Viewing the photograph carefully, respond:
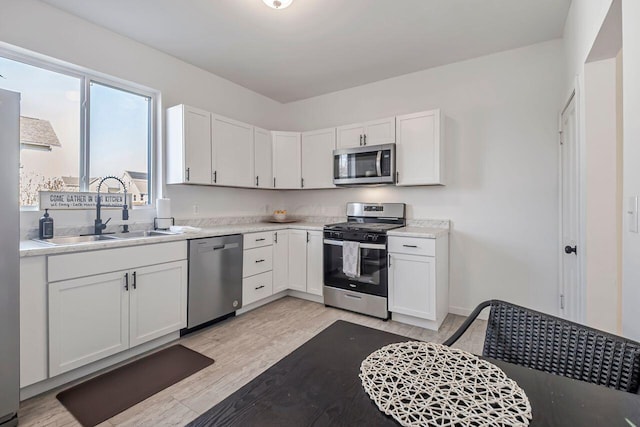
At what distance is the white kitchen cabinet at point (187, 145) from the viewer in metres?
2.93

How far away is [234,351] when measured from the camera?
2.43 metres

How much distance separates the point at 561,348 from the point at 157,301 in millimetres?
2543

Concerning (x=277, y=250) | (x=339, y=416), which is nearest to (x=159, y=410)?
(x=339, y=416)

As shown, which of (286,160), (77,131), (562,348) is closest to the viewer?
(562,348)

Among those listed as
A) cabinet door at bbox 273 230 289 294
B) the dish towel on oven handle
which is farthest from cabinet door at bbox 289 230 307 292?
the dish towel on oven handle

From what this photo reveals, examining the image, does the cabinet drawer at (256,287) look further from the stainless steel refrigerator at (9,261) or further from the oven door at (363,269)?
the stainless steel refrigerator at (9,261)

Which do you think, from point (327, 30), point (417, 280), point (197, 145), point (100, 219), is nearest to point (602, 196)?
point (417, 280)

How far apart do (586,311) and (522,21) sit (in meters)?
2.29

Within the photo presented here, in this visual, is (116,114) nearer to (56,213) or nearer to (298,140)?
(56,213)

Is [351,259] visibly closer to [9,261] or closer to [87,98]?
[9,261]

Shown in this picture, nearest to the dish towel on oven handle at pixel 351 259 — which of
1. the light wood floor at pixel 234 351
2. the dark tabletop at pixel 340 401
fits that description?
the light wood floor at pixel 234 351

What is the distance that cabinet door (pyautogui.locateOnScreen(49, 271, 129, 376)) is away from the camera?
6.14 ft

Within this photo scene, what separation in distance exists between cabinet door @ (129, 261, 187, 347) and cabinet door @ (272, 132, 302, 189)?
68.9 inches

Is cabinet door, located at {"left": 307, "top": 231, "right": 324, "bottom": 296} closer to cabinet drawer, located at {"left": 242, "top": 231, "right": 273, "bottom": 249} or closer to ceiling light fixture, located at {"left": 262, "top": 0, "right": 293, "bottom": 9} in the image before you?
cabinet drawer, located at {"left": 242, "top": 231, "right": 273, "bottom": 249}
